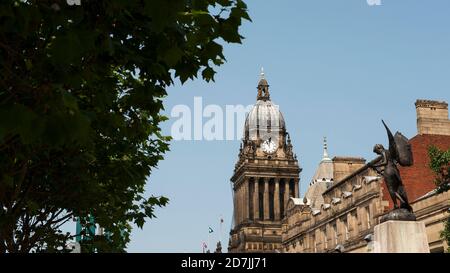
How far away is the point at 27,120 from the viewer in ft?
14.9

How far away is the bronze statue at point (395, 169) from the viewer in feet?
64.7

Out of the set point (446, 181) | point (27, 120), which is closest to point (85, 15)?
point (27, 120)

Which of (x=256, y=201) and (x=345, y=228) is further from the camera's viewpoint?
(x=256, y=201)

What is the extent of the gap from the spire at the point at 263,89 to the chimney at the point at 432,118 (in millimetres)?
98148

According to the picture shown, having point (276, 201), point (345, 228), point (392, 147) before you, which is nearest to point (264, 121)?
point (276, 201)

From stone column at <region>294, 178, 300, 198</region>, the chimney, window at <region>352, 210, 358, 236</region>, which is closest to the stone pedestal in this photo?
the chimney

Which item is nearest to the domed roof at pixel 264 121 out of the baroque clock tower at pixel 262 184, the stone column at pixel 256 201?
the baroque clock tower at pixel 262 184

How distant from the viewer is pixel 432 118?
172 ft

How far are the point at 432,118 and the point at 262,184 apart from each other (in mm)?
83645

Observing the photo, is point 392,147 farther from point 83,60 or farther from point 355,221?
point 355,221

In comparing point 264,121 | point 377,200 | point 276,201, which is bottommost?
point 377,200

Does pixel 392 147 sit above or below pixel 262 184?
below

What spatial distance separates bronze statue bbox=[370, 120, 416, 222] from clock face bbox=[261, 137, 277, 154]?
388ft
